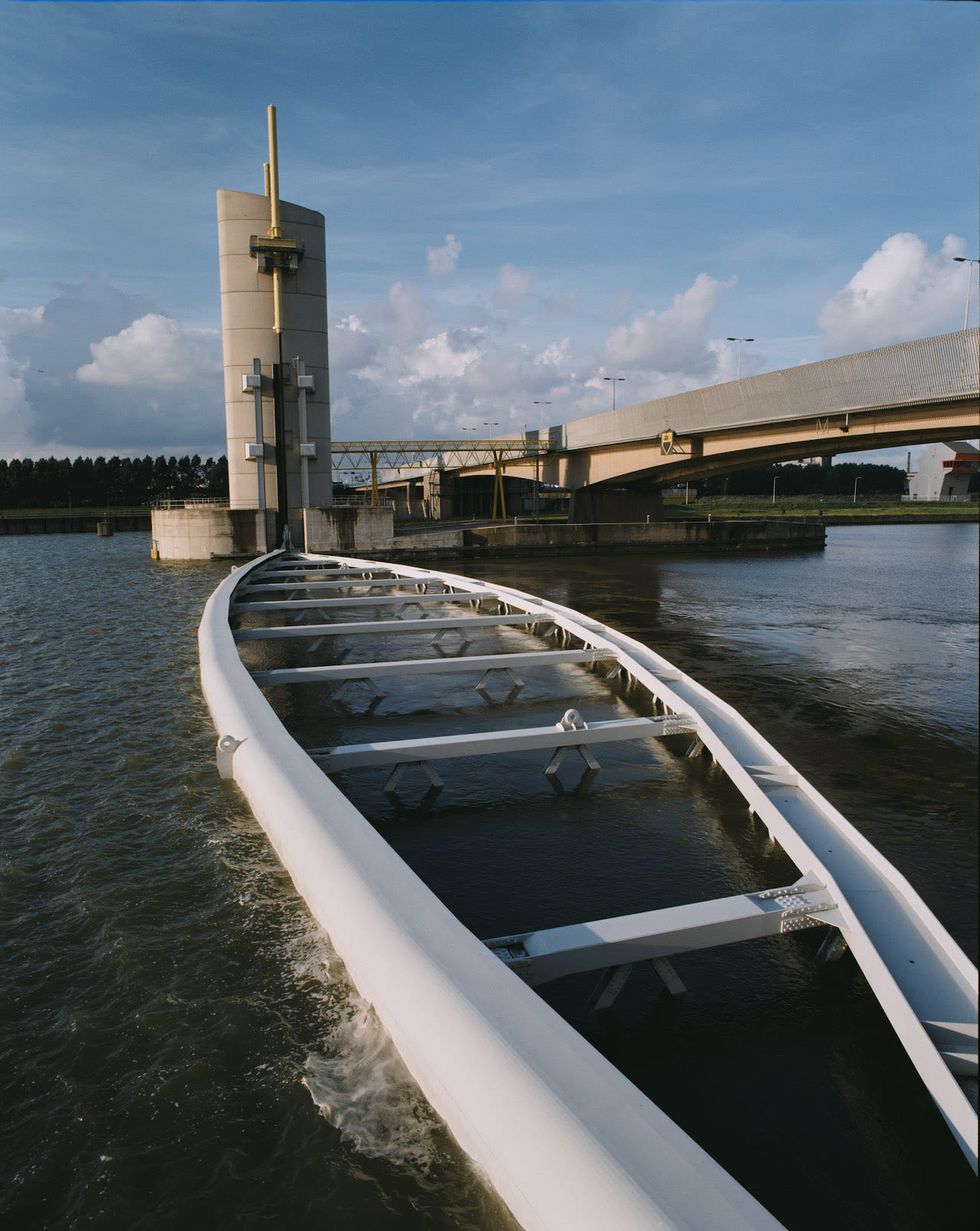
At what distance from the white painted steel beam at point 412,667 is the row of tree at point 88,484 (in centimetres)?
10912

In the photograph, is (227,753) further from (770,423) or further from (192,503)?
(192,503)

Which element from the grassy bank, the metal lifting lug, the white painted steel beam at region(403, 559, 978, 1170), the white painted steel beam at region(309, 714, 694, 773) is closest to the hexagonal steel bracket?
the white painted steel beam at region(309, 714, 694, 773)

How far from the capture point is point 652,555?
→ 4381cm

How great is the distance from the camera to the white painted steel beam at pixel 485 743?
6129mm

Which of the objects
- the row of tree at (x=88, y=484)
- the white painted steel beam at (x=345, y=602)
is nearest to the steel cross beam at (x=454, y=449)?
the white painted steel beam at (x=345, y=602)

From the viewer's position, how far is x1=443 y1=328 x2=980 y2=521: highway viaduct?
27.4m

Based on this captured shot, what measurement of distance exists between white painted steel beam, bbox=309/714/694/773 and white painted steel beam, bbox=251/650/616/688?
92.8 inches

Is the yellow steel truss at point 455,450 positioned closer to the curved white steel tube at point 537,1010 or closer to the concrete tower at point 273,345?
the concrete tower at point 273,345

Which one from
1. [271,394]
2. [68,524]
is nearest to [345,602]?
[271,394]

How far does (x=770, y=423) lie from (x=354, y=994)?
34877 millimetres

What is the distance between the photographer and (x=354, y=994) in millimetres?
3953

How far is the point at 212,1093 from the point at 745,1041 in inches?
89.2

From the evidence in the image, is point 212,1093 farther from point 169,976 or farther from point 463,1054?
point 463,1054

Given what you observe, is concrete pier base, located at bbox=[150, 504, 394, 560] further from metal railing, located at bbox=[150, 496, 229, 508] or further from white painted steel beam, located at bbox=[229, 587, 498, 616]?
white painted steel beam, located at bbox=[229, 587, 498, 616]
